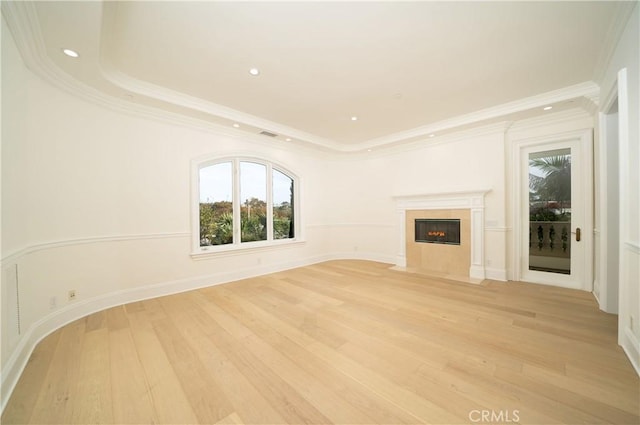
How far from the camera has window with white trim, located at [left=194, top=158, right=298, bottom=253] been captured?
14.1 ft

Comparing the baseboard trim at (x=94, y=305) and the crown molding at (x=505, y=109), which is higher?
the crown molding at (x=505, y=109)

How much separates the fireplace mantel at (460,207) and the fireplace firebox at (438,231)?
280 millimetres

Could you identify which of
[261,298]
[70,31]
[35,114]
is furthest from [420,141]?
[35,114]

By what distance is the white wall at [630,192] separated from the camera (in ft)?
6.33

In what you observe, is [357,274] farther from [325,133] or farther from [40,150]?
[40,150]

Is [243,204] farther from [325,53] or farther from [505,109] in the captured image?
[505,109]

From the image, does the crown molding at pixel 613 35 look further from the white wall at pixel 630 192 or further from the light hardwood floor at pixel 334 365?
the light hardwood floor at pixel 334 365

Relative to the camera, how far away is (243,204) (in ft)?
15.9

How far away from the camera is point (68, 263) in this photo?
288 cm

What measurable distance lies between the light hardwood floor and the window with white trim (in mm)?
1464

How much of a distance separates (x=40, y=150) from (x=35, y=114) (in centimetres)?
38

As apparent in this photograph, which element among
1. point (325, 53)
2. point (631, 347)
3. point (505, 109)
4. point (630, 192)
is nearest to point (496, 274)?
point (631, 347)
